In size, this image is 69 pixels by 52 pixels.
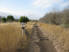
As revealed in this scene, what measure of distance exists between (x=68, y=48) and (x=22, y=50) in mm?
2716

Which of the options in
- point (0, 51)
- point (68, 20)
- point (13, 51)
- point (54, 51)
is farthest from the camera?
point (68, 20)

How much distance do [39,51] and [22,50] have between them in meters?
1.01

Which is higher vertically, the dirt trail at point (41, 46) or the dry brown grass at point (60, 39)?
the dry brown grass at point (60, 39)

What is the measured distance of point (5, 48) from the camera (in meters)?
4.58

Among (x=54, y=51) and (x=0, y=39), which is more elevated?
(x=0, y=39)

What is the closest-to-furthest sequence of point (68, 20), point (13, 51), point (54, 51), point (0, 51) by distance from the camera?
point (0, 51) < point (13, 51) < point (54, 51) < point (68, 20)

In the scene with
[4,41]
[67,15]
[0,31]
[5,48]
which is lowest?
[5,48]

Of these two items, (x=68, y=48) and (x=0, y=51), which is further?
(x=68, y=48)

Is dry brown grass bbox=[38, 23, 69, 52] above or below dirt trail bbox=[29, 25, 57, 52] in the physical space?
above

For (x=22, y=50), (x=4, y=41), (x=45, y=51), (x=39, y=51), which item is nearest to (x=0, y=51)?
(x=4, y=41)

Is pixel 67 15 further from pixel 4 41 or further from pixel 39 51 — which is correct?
pixel 4 41

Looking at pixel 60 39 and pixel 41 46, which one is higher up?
pixel 60 39

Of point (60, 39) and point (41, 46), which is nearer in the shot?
point (41, 46)

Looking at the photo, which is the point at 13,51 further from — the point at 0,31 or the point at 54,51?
the point at 54,51
